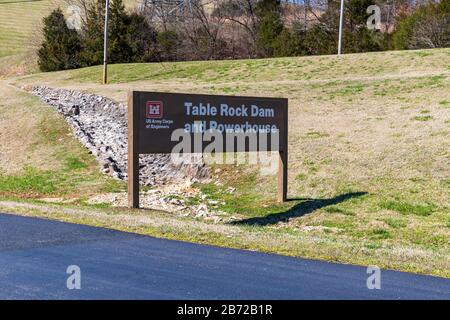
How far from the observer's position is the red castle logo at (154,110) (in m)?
15.2

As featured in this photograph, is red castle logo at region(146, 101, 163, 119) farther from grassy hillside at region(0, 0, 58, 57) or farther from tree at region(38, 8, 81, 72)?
grassy hillside at region(0, 0, 58, 57)

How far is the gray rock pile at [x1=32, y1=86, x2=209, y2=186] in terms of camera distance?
2259 centimetres

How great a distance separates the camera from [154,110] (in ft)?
49.9

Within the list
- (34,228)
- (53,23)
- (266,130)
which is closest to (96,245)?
(34,228)

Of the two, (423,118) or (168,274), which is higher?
(423,118)

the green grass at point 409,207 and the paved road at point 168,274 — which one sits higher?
the paved road at point 168,274

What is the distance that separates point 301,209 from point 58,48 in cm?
4964

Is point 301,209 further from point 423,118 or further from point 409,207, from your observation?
point 423,118

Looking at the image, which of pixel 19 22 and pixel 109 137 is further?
pixel 19 22

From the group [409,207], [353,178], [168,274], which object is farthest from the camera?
[353,178]

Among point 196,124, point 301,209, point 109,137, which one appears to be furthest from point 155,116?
point 109,137

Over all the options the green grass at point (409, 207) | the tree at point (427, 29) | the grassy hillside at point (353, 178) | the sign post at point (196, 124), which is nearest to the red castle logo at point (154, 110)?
the sign post at point (196, 124)

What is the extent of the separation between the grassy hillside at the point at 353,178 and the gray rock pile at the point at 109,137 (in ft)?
4.40

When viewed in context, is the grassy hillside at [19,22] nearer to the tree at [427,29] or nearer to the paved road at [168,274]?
the tree at [427,29]
